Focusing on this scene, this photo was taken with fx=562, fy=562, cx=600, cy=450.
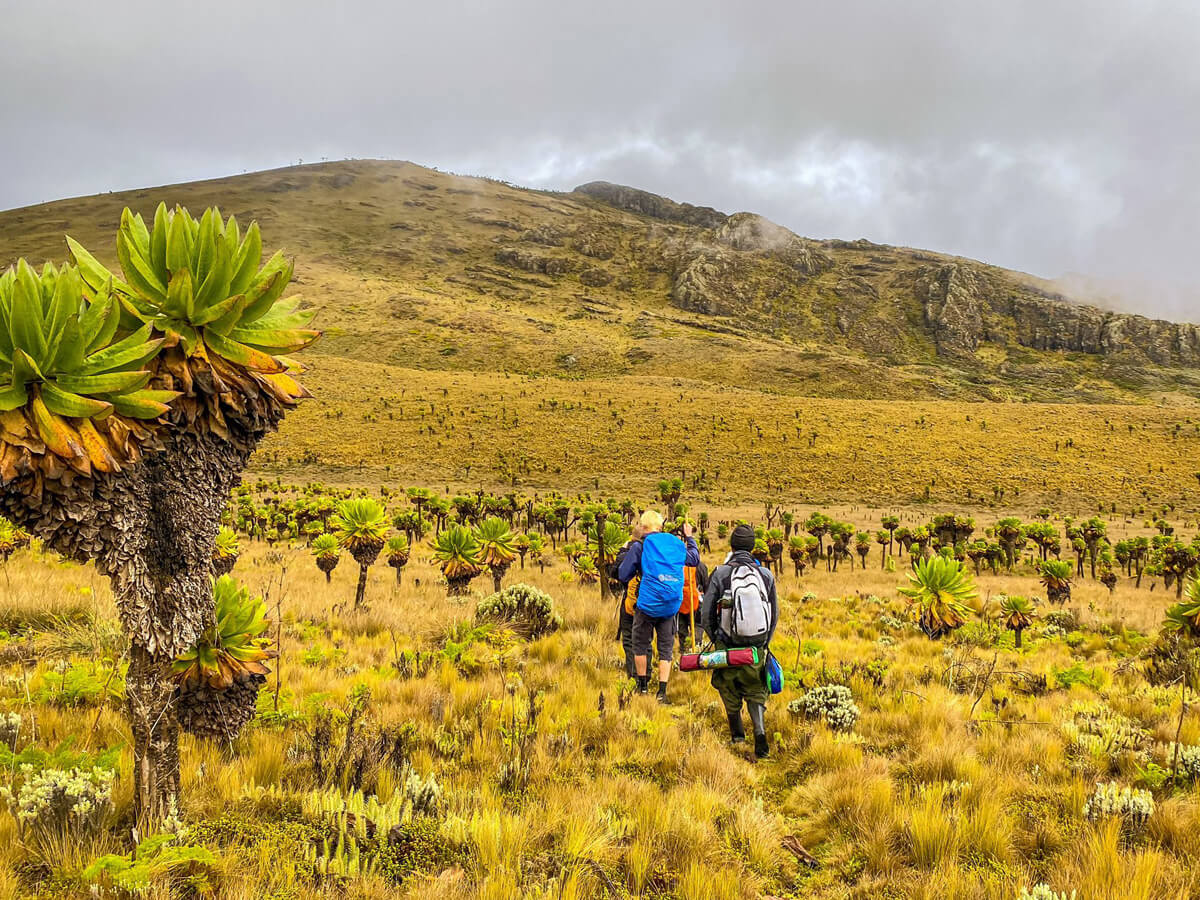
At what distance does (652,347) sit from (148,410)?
90.0m

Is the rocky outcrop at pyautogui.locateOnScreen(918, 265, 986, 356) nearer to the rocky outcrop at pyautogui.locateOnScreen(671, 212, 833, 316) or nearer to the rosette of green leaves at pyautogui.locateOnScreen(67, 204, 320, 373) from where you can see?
the rocky outcrop at pyautogui.locateOnScreen(671, 212, 833, 316)

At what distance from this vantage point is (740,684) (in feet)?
16.4

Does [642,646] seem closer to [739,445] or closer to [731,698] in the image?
[731,698]

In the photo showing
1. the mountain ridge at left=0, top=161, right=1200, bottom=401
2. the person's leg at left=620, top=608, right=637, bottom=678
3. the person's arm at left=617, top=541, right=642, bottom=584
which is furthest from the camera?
the mountain ridge at left=0, top=161, right=1200, bottom=401

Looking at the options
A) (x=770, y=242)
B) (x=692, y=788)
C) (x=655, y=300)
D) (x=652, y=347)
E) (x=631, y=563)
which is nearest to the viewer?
(x=692, y=788)

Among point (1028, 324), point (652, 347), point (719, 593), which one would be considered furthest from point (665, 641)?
point (1028, 324)

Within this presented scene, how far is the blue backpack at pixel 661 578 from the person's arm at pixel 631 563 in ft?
0.80

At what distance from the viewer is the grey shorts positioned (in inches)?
236

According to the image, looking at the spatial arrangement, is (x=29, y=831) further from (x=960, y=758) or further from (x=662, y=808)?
(x=960, y=758)

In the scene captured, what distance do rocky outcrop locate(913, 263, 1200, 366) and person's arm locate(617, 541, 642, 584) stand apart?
13558 centimetres

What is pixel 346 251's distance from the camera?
439 ft

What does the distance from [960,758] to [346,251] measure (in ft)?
500

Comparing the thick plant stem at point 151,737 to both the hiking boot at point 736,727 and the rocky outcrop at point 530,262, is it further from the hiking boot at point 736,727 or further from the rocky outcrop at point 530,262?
the rocky outcrop at point 530,262

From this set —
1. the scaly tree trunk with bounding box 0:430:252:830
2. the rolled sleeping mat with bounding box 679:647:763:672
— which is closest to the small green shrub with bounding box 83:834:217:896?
the scaly tree trunk with bounding box 0:430:252:830
